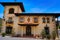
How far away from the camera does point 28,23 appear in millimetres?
25469

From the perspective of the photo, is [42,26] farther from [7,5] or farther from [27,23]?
[7,5]

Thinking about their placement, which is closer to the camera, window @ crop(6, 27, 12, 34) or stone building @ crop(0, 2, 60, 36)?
stone building @ crop(0, 2, 60, 36)

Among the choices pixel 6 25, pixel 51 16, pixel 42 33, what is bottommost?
pixel 42 33

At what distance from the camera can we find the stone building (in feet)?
83.4

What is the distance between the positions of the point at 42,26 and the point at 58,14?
4413 millimetres

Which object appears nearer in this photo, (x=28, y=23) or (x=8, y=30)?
(x=28, y=23)

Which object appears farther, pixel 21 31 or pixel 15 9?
pixel 15 9

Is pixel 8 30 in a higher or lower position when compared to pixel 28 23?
lower

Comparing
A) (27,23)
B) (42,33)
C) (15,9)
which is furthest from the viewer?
(15,9)

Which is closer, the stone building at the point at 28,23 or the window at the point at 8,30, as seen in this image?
the stone building at the point at 28,23

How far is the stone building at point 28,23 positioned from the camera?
2542cm

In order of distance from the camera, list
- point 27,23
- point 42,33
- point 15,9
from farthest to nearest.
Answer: point 15,9 → point 27,23 → point 42,33

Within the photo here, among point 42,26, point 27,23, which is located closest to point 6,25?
→ point 27,23

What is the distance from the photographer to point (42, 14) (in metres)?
26.0
